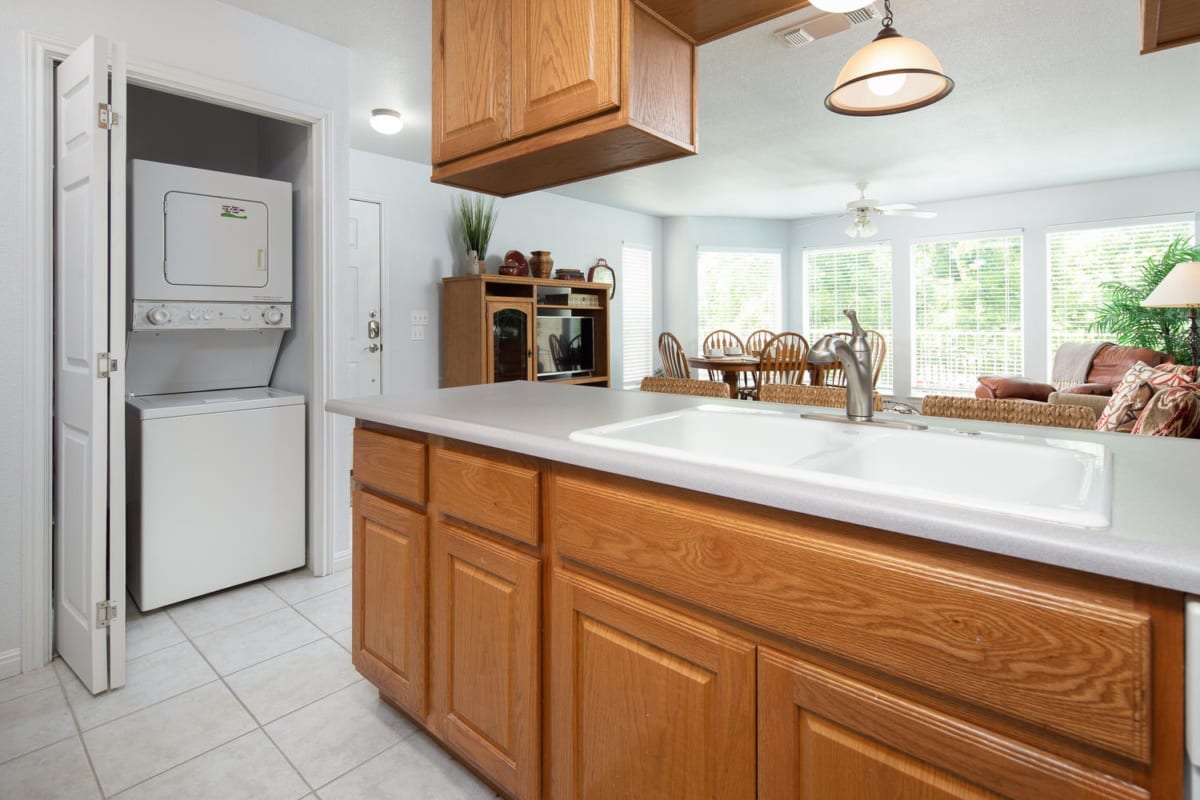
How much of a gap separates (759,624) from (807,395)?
164 centimetres

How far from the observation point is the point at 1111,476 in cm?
92

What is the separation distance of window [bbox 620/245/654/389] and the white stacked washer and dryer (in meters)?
4.18

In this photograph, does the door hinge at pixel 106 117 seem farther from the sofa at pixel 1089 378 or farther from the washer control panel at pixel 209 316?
the sofa at pixel 1089 378

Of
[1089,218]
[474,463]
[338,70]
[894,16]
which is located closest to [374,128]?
[338,70]

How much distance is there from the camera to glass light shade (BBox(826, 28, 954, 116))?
209 cm

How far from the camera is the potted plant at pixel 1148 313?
505cm

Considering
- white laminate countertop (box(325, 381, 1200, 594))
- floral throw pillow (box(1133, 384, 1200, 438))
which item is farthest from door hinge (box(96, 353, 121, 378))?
floral throw pillow (box(1133, 384, 1200, 438))

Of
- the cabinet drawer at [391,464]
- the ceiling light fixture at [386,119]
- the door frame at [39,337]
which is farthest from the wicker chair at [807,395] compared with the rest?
the ceiling light fixture at [386,119]

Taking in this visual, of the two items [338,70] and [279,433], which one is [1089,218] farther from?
[279,433]

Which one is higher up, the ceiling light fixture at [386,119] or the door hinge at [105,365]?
the ceiling light fixture at [386,119]

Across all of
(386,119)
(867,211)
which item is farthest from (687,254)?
(386,119)

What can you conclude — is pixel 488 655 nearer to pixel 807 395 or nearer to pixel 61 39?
pixel 807 395

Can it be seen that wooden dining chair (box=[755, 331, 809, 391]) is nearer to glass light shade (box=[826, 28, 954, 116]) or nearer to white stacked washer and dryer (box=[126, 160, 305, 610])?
glass light shade (box=[826, 28, 954, 116])

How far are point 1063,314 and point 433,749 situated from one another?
6.65m
